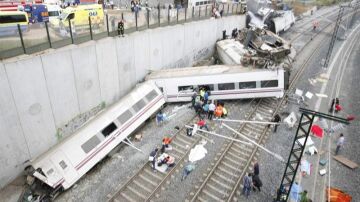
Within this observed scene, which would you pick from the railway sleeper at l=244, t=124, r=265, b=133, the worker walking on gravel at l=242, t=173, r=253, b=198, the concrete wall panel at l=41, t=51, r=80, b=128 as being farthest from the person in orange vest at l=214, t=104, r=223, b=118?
the concrete wall panel at l=41, t=51, r=80, b=128

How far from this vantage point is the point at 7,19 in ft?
60.8

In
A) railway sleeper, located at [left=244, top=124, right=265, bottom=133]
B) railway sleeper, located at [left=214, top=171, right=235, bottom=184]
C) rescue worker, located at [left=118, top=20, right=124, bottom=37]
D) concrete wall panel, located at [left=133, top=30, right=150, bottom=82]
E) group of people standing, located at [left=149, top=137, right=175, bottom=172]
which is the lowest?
railway sleeper, located at [left=214, top=171, right=235, bottom=184]

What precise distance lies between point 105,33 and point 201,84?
852cm

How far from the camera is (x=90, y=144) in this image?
17.0m

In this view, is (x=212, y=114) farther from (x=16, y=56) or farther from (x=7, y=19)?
(x=7, y=19)

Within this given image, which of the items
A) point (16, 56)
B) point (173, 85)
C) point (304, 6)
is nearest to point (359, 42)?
point (304, 6)

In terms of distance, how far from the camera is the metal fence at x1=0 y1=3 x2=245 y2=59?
591 inches

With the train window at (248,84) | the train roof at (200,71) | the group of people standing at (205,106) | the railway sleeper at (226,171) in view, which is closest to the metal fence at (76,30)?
the train roof at (200,71)

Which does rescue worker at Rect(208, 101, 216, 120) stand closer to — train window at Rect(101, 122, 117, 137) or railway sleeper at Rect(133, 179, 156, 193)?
train window at Rect(101, 122, 117, 137)

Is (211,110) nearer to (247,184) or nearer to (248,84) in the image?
(248,84)

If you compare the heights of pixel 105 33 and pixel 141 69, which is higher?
pixel 105 33

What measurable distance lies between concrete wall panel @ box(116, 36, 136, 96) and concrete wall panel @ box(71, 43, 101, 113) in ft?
8.98

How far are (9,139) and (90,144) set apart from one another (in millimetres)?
4217

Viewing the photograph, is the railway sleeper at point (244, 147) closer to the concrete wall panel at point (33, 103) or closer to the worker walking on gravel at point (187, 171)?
the worker walking on gravel at point (187, 171)
